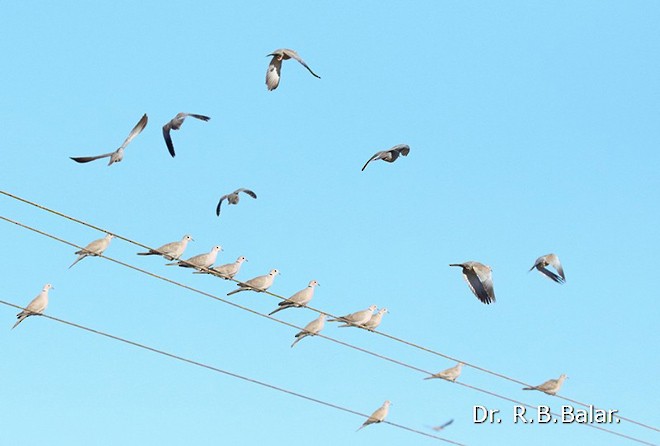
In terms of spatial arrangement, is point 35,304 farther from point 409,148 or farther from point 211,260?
point 409,148

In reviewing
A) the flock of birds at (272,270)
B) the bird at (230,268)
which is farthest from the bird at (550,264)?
the bird at (230,268)

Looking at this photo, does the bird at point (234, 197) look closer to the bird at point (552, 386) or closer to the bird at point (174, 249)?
the bird at point (174, 249)

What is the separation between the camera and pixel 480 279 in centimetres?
2181

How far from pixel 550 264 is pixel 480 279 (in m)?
1.22

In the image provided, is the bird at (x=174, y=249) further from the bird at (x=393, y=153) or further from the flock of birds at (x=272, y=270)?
the bird at (x=393, y=153)

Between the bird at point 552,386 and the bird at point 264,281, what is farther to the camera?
the bird at point 552,386

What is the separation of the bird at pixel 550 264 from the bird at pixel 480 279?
0.75m

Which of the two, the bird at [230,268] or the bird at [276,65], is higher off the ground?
the bird at [276,65]

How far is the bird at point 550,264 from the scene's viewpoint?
21.9 metres

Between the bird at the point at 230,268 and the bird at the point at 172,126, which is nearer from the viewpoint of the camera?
the bird at the point at 172,126

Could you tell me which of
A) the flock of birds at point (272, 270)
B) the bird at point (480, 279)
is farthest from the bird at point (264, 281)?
the bird at point (480, 279)

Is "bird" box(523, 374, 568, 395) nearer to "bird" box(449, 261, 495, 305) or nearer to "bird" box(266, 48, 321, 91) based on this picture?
"bird" box(449, 261, 495, 305)

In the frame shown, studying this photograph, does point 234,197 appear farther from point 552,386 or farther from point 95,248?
point 552,386

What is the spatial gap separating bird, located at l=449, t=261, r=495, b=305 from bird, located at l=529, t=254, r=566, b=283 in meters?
0.75
